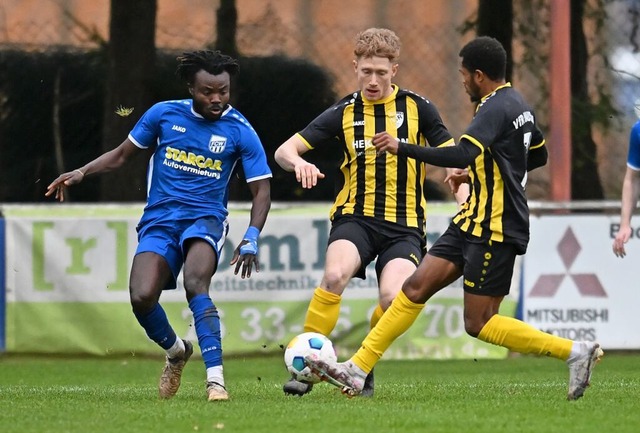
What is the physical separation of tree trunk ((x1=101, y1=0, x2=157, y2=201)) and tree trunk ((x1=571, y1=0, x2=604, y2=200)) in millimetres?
3989

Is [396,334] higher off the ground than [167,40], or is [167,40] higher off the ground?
[167,40]

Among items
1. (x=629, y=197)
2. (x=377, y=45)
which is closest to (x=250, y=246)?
(x=377, y=45)

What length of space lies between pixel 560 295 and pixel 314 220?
224 cm

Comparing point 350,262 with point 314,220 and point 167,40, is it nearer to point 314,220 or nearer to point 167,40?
point 314,220

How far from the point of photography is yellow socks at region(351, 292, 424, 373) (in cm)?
740

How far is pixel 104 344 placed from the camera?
11578mm

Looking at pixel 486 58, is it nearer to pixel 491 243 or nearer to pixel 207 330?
pixel 491 243

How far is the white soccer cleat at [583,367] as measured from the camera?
7.11 meters

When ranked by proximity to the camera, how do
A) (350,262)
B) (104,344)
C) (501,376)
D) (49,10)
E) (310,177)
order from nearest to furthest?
(310,177)
(350,262)
(501,376)
(104,344)
(49,10)

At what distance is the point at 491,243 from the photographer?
23.6 feet

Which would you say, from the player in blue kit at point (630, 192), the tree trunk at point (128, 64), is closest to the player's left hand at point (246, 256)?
the player in blue kit at point (630, 192)

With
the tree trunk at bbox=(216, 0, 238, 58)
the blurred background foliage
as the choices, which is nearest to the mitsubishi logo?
the blurred background foliage

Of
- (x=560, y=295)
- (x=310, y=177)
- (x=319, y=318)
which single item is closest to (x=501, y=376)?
(x=560, y=295)

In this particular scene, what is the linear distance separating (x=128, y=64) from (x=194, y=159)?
4748 mm
